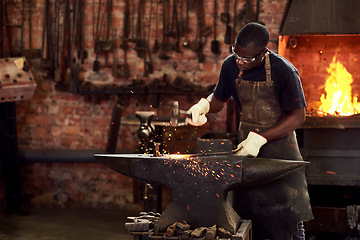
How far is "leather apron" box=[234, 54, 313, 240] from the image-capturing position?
278 centimetres

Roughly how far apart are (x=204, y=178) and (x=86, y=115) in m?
2.87

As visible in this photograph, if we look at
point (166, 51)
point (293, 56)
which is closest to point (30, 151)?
point (166, 51)

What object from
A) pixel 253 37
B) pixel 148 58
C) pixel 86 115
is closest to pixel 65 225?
pixel 86 115

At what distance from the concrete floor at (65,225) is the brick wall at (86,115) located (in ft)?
0.66

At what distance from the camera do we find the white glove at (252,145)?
8.81 feet

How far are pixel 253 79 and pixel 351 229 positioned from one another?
177cm

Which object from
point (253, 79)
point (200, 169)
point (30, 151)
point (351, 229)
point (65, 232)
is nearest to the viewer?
point (200, 169)

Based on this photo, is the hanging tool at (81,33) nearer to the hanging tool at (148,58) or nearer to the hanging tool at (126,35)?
the hanging tool at (126,35)

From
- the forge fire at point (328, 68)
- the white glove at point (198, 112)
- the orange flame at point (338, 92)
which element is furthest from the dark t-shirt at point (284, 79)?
the orange flame at point (338, 92)

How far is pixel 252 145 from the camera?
269cm

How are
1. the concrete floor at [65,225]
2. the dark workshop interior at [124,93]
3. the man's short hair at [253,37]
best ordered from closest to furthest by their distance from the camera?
the man's short hair at [253,37]
the dark workshop interior at [124,93]
the concrete floor at [65,225]

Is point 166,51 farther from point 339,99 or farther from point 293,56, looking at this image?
point 339,99

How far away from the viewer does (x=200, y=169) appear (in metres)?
2.48

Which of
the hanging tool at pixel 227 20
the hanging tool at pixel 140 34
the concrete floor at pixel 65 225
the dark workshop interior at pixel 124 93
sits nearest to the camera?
the dark workshop interior at pixel 124 93
